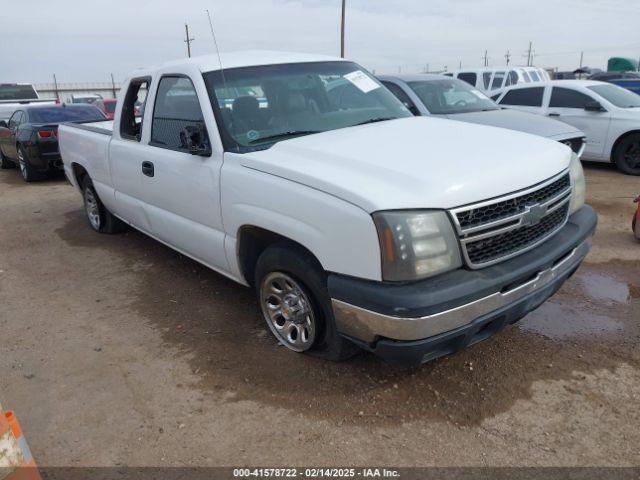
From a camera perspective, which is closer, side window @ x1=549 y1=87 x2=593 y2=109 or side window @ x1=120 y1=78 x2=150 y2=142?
side window @ x1=120 y1=78 x2=150 y2=142

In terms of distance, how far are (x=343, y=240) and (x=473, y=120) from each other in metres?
5.25

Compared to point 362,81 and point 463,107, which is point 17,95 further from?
point 362,81

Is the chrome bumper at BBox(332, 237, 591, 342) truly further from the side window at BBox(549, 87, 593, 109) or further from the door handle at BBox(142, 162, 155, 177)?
the side window at BBox(549, 87, 593, 109)

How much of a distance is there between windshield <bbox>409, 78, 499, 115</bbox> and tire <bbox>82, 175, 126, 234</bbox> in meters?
4.58

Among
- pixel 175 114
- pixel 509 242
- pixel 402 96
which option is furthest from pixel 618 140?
pixel 175 114

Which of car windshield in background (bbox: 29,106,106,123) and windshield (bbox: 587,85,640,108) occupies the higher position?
windshield (bbox: 587,85,640,108)

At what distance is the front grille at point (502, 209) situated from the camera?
8.41 feet

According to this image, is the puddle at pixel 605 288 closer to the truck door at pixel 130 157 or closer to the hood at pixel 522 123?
the hood at pixel 522 123

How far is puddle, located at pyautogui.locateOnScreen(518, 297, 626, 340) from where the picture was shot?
11.9 ft

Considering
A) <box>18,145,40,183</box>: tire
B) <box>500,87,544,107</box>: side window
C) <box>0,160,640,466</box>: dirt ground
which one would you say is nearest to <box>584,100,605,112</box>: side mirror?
<box>500,87,544,107</box>: side window

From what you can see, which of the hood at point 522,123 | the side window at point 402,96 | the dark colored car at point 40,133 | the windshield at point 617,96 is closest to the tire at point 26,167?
the dark colored car at point 40,133

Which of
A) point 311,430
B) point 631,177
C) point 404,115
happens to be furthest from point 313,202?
point 631,177

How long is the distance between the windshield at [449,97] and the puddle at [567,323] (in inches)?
173

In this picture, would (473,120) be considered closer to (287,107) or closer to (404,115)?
(404,115)
